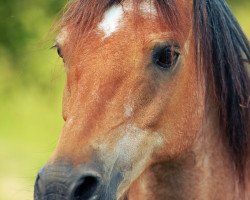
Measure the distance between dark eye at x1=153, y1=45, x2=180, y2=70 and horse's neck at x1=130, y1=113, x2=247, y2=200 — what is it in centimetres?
48

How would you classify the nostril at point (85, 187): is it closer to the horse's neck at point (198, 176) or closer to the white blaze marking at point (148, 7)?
the horse's neck at point (198, 176)

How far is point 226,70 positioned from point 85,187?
119 cm

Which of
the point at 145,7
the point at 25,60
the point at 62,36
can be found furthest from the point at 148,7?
the point at 25,60

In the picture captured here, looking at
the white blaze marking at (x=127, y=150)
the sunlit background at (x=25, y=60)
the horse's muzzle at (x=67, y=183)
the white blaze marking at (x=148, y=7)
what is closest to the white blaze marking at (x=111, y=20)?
the white blaze marking at (x=148, y=7)

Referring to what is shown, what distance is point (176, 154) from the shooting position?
4270mm

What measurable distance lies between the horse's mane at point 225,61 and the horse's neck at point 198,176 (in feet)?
0.27

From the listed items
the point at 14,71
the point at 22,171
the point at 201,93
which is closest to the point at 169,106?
the point at 201,93

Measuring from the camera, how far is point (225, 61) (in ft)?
14.6

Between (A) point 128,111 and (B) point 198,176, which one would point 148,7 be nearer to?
(A) point 128,111

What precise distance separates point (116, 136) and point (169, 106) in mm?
393

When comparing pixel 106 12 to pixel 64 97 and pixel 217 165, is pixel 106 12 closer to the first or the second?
pixel 64 97

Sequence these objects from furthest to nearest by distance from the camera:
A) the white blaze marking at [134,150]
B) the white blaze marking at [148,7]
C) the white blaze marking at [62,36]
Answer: the white blaze marking at [62,36] < the white blaze marking at [148,7] < the white blaze marking at [134,150]

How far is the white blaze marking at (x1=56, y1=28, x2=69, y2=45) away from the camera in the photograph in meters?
4.30

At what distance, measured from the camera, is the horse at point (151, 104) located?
12.5 feet
